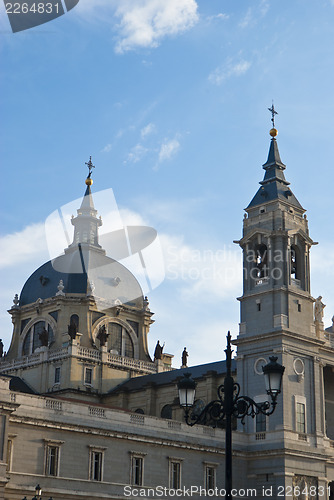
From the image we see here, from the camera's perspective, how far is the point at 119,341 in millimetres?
101812

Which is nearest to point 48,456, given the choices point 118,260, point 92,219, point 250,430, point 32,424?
point 32,424

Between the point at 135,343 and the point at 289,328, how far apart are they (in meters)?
37.6

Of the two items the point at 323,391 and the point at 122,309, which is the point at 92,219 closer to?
the point at 122,309

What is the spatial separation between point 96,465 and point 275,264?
25395mm

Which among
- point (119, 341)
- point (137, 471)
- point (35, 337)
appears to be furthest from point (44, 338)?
point (137, 471)

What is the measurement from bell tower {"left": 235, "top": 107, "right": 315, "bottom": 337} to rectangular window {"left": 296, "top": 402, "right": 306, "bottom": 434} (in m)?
6.34

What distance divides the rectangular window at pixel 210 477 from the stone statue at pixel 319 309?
707 inches

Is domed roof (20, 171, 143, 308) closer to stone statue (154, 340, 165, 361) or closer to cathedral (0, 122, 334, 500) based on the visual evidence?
cathedral (0, 122, 334, 500)

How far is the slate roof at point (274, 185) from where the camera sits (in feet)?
245

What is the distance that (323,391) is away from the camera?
→ 71.3 metres

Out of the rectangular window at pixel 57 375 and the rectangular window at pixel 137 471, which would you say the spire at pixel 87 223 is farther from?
the rectangular window at pixel 137 471

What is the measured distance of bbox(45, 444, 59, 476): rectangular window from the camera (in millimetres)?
52031

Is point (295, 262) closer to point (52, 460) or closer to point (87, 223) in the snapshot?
point (52, 460)

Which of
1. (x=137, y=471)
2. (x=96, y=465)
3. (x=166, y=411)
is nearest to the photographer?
(x=96, y=465)
